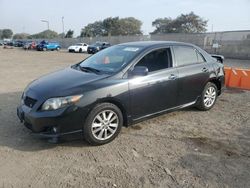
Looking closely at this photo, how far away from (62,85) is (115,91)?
836mm

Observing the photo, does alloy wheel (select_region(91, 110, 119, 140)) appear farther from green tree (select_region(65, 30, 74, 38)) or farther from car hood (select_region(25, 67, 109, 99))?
green tree (select_region(65, 30, 74, 38))

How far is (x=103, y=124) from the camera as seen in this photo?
173 inches

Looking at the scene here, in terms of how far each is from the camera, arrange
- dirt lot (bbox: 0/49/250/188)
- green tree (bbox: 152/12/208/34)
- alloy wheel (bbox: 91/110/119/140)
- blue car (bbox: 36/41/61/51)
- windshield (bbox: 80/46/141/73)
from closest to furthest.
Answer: dirt lot (bbox: 0/49/250/188) → alloy wheel (bbox: 91/110/119/140) → windshield (bbox: 80/46/141/73) → blue car (bbox: 36/41/61/51) → green tree (bbox: 152/12/208/34)

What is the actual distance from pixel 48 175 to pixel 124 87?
1803 mm

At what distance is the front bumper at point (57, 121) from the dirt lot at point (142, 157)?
0.64ft

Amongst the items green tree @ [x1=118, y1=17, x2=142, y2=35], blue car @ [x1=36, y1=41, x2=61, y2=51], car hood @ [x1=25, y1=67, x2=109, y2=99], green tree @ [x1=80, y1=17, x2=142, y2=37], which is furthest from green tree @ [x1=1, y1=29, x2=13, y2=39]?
car hood @ [x1=25, y1=67, x2=109, y2=99]

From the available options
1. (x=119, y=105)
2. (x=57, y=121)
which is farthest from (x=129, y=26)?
(x=57, y=121)

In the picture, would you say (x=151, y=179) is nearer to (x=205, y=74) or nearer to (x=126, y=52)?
(x=126, y=52)

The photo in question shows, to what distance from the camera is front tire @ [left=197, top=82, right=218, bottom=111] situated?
6109 millimetres

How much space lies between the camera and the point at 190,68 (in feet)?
18.6

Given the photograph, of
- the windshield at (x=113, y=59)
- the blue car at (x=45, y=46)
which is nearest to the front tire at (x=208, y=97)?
the windshield at (x=113, y=59)

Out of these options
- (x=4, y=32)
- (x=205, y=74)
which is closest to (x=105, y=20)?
(x=4, y=32)

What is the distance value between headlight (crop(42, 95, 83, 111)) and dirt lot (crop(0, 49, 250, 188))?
0.53 meters

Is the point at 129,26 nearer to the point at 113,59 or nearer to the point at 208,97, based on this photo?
the point at 208,97
